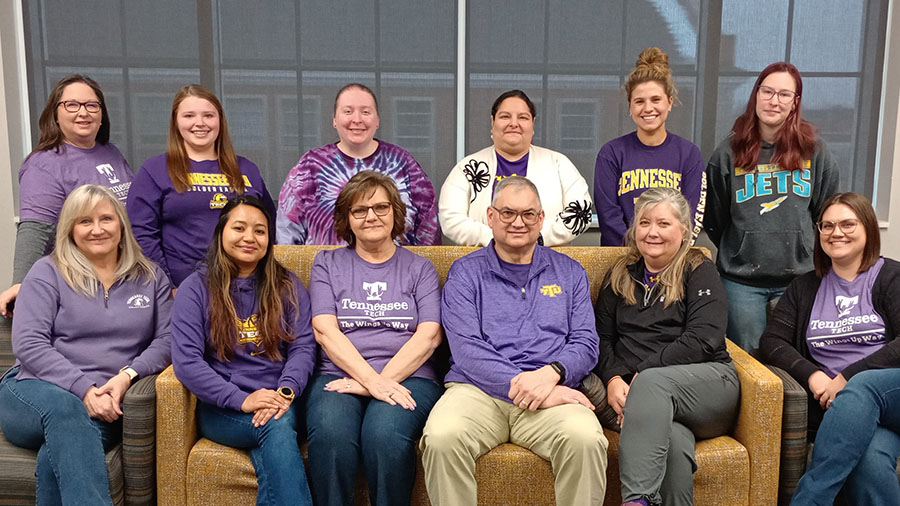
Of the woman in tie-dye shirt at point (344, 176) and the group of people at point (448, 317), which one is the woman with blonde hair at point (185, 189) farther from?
the woman in tie-dye shirt at point (344, 176)

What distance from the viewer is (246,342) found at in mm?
2576

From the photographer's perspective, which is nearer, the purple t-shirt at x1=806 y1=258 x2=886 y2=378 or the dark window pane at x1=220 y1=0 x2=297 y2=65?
the purple t-shirt at x1=806 y1=258 x2=886 y2=378

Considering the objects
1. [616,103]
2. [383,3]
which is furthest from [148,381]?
[616,103]

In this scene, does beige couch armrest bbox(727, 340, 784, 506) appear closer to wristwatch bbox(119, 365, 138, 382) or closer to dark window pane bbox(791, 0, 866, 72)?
wristwatch bbox(119, 365, 138, 382)

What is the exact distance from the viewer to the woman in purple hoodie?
241cm

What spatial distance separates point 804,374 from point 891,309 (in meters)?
0.37

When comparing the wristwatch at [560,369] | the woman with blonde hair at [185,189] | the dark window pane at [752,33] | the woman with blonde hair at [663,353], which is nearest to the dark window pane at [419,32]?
the dark window pane at [752,33]

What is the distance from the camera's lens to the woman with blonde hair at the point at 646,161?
3133 mm

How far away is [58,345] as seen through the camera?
8.36ft

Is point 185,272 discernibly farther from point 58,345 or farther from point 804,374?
point 804,374

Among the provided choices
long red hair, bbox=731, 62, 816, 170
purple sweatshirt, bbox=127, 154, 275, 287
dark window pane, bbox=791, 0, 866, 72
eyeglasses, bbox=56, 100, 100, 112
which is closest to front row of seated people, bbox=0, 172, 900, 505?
purple sweatshirt, bbox=127, 154, 275, 287

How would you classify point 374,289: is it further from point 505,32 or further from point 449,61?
point 505,32

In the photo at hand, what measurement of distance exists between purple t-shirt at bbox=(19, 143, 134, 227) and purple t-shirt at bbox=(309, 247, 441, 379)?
106 cm

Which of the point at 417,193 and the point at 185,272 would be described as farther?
the point at 417,193
